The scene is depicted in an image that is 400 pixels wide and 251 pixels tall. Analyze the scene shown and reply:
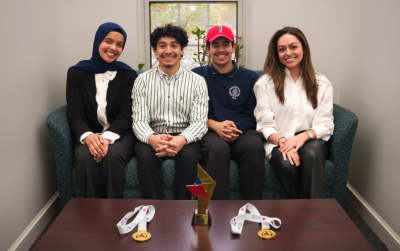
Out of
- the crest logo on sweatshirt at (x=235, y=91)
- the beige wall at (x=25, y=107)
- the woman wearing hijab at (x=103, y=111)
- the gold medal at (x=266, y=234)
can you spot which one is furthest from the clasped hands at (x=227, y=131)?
the beige wall at (x=25, y=107)

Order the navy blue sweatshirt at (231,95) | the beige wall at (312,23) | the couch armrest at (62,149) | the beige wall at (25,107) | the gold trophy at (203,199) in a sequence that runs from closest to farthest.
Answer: the gold trophy at (203,199) → the beige wall at (25,107) → the couch armrest at (62,149) → the navy blue sweatshirt at (231,95) → the beige wall at (312,23)

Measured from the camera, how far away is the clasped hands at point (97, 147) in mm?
1855

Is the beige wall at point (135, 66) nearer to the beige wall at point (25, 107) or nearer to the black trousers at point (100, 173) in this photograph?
the beige wall at point (25, 107)

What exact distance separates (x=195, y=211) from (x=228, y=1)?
224cm

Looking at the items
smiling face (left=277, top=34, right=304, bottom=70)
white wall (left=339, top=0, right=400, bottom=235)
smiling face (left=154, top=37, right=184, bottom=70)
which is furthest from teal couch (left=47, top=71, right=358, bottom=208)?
smiling face (left=154, top=37, right=184, bottom=70)

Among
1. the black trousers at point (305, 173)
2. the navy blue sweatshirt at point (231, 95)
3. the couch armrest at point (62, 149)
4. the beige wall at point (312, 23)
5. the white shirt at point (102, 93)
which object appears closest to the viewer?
the black trousers at point (305, 173)

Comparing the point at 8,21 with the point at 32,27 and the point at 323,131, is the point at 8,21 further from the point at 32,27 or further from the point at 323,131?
the point at 323,131

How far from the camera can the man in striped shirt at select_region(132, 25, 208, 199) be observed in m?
1.94

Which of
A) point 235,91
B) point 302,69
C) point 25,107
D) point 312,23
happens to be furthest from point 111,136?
point 312,23

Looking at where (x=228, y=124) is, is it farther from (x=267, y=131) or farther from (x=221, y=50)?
(x=221, y=50)

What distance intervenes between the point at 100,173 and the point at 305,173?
1189 millimetres

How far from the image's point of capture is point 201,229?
117 cm

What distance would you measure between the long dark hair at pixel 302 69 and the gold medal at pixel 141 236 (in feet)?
4.28

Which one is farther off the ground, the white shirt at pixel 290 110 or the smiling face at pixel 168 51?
the smiling face at pixel 168 51
